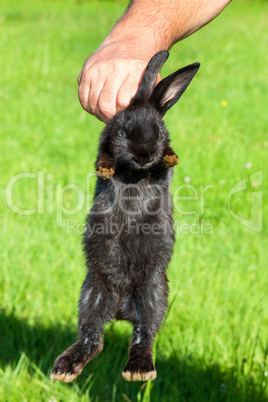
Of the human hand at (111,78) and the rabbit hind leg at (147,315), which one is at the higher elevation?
the human hand at (111,78)

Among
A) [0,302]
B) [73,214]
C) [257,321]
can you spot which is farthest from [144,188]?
[73,214]

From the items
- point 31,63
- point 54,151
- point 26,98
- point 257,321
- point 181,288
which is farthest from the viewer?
point 31,63

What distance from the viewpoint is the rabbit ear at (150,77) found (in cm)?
199

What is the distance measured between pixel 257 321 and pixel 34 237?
2478mm

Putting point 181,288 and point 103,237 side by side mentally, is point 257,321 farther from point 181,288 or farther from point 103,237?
point 103,237

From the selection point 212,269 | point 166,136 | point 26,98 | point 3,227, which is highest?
point 26,98

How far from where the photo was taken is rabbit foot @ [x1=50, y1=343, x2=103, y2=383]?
200 cm

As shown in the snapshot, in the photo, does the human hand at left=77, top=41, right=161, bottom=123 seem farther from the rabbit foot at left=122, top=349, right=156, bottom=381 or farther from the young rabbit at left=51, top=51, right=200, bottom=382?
the rabbit foot at left=122, top=349, right=156, bottom=381

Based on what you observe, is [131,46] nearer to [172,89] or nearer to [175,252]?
[172,89]

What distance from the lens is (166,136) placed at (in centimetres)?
219
